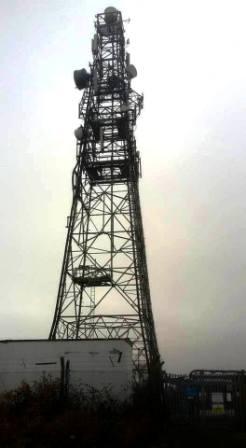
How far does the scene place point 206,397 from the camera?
18578 millimetres

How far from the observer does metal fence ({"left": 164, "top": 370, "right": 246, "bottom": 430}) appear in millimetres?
18359

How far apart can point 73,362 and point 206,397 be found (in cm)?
616

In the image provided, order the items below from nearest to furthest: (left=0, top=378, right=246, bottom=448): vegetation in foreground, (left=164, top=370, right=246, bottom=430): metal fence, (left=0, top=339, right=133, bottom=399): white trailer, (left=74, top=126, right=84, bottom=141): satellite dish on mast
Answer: (left=0, top=378, right=246, bottom=448): vegetation in foreground
(left=164, top=370, right=246, bottom=430): metal fence
(left=0, top=339, right=133, bottom=399): white trailer
(left=74, top=126, right=84, bottom=141): satellite dish on mast

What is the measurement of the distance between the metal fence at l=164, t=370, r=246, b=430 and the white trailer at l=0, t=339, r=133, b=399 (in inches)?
123

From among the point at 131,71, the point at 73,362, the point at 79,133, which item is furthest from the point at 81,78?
the point at 73,362

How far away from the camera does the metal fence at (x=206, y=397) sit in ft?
60.2

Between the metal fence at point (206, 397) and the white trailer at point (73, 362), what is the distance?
3.13 metres

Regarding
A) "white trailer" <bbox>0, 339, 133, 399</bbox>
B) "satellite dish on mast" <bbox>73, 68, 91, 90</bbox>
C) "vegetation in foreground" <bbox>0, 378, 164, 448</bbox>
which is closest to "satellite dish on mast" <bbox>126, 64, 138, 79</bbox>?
"satellite dish on mast" <bbox>73, 68, 91, 90</bbox>

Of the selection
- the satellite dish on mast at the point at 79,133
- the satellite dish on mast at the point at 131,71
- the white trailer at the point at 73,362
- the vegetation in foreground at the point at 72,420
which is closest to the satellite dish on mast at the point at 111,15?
the satellite dish on mast at the point at 131,71

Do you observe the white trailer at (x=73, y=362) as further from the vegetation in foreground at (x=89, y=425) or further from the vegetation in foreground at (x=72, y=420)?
the vegetation in foreground at (x=89, y=425)

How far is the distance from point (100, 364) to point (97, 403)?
2531 mm

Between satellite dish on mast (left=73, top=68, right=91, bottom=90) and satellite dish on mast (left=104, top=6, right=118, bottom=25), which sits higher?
satellite dish on mast (left=104, top=6, right=118, bottom=25)

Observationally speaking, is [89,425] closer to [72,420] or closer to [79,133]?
[72,420]

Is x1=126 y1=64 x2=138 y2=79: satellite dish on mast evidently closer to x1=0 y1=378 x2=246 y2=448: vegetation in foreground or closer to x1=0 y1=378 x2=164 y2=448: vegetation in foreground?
x1=0 y1=378 x2=164 y2=448: vegetation in foreground
